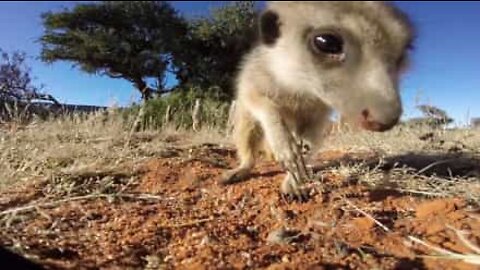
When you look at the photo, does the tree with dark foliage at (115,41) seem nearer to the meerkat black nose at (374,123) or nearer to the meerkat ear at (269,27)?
the meerkat ear at (269,27)

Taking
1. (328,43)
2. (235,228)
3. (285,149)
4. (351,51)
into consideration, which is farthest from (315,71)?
(235,228)

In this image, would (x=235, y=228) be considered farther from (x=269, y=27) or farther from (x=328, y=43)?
(x=269, y=27)

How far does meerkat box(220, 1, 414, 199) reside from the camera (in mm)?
3076

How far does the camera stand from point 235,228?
3.12m

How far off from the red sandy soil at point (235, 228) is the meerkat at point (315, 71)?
323 millimetres

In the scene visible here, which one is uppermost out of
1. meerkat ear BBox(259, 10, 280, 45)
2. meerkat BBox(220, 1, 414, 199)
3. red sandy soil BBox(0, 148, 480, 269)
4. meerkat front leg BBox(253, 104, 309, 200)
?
meerkat ear BBox(259, 10, 280, 45)

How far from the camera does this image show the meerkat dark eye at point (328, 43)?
3.23 m

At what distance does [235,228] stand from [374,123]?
806 millimetres

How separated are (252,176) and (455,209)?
1397 millimetres

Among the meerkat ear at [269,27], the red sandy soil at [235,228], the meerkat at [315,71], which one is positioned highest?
the meerkat ear at [269,27]

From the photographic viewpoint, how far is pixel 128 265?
103 inches

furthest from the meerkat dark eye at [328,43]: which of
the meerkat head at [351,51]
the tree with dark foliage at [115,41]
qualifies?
the tree with dark foliage at [115,41]

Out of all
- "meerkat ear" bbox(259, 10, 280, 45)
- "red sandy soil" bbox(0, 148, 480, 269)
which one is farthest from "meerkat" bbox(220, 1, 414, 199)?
"red sandy soil" bbox(0, 148, 480, 269)

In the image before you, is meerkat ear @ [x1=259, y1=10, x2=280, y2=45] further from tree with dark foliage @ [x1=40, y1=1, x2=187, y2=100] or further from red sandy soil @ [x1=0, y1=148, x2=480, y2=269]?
red sandy soil @ [x1=0, y1=148, x2=480, y2=269]
